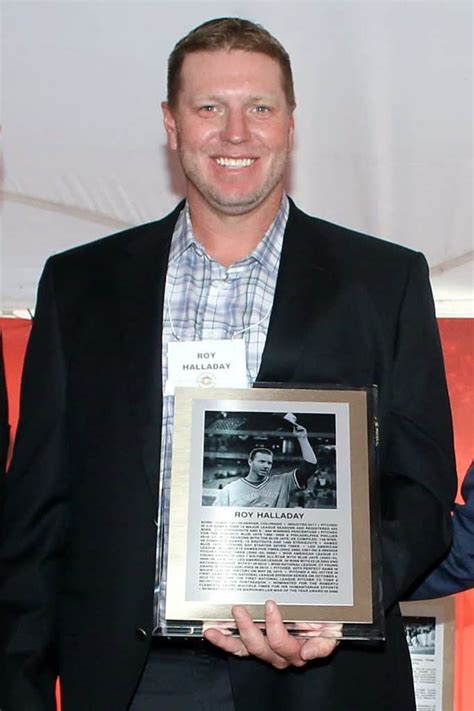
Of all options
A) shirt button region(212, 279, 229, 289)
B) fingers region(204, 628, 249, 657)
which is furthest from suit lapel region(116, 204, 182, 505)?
fingers region(204, 628, 249, 657)

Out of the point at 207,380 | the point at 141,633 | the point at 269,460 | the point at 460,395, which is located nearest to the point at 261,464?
the point at 269,460

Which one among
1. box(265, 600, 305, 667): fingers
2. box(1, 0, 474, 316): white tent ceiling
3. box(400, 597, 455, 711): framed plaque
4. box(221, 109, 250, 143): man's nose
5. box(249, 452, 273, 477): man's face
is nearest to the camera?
box(265, 600, 305, 667): fingers

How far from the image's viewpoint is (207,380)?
2.06 metres

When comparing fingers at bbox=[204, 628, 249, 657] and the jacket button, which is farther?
the jacket button

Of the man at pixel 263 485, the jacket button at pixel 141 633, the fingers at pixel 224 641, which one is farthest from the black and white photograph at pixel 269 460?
the jacket button at pixel 141 633

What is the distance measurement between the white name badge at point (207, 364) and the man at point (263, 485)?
0.20m

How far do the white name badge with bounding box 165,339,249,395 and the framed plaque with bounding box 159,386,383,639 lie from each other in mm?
101

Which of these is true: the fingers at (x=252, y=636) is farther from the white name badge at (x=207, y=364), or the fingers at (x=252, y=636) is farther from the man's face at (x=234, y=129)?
the man's face at (x=234, y=129)

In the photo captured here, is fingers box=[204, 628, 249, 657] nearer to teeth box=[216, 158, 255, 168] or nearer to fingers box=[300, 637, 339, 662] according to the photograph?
fingers box=[300, 637, 339, 662]

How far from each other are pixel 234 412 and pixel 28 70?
4.56ft

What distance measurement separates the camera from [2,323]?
3066 millimetres

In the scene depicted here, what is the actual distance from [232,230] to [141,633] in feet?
3.08

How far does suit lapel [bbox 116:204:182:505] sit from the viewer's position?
2.13 metres

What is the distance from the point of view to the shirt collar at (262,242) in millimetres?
2363
